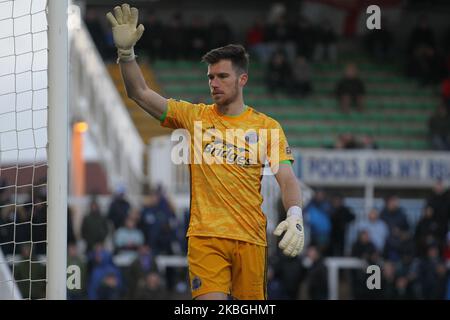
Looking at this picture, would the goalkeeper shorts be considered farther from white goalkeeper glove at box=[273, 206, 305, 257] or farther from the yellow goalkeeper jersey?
white goalkeeper glove at box=[273, 206, 305, 257]

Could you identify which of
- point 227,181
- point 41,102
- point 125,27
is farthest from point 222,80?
point 41,102

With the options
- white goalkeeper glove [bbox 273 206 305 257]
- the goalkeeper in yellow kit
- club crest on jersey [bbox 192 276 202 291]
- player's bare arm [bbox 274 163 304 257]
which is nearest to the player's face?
the goalkeeper in yellow kit

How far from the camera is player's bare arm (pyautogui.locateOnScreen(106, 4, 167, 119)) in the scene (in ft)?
24.9

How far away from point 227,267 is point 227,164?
0.64m

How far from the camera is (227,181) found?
7.93 metres

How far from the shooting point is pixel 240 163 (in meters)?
7.97

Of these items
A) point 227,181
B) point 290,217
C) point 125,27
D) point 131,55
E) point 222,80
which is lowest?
point 290,217

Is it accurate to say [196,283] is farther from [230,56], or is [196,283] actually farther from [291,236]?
[230,56]

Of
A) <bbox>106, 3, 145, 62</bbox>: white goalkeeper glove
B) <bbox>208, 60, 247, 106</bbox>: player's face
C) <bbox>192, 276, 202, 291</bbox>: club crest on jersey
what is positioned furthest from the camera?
<bbox>208, 60, 247, 106</bbox>: player's face

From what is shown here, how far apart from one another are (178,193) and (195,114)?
12.6 metres

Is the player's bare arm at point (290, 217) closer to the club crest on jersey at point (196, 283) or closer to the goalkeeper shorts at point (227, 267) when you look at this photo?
the goalkeeper shorts at point (227, 267)

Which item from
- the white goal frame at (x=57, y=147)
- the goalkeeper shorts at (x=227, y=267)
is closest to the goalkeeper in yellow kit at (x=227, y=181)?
the goalkeeper shorts at (x=227, y=267)

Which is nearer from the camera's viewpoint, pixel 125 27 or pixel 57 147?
pixel 125 27
